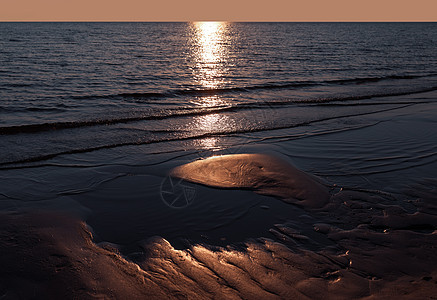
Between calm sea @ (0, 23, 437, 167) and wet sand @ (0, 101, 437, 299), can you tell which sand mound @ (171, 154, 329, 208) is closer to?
wet sand @ (0, 101, 437, 299)

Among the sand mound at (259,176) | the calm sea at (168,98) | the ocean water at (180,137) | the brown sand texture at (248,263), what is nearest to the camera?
the brown sand texture at (248,263)

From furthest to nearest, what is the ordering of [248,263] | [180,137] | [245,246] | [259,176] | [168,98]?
[168,98]
[180,137]
[259,176]
[245,246]
[248,263]

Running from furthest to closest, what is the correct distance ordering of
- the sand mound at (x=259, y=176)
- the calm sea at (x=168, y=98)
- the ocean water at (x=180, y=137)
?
the calm sea at (x=168, y=98)
the sand mound at (x=259, y=176)
the ocean water at (x=180, y=137)

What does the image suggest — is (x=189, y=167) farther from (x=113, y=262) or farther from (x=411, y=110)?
(x=411, y=110)

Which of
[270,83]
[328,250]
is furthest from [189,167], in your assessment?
[270,83]

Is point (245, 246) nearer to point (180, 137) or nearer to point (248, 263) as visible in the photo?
point (248, 263)

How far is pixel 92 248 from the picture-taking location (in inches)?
179

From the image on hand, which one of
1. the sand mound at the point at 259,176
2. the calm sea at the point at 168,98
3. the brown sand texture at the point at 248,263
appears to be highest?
the calm sea at the point at 168,98

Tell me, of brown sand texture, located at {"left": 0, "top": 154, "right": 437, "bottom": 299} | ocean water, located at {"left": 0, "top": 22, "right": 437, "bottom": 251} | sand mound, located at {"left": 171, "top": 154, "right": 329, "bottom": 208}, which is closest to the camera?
brown sand texture, located at {"left": 0, "top": 154, "right": 437, "bottom": 299}

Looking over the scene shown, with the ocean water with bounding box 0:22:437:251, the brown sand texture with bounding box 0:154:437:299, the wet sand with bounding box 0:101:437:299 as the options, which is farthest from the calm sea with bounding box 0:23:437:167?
the brown sand texture with bounding box 0:154:437:299

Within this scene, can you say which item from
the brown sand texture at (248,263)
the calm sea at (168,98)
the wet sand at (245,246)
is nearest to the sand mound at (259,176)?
the wet sand at (245,246)

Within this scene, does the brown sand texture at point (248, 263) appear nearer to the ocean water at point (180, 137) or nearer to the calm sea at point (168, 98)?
the ocean water at point (180, 137)

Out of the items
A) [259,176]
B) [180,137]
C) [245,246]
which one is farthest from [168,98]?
[245,246]

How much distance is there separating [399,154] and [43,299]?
8.07 m
